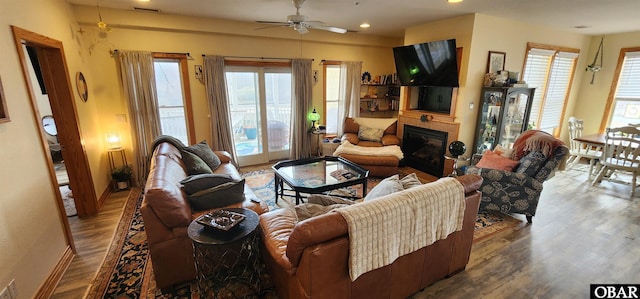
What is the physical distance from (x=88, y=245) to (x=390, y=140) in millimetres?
4513

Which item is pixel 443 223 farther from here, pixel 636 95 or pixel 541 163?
pixel 636 95

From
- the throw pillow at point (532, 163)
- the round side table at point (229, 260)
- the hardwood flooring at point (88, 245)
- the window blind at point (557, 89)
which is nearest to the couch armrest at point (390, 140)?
the throw pillow at point (532, 163)

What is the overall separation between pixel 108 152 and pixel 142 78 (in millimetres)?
1239

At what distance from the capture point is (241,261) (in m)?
→ 2.27

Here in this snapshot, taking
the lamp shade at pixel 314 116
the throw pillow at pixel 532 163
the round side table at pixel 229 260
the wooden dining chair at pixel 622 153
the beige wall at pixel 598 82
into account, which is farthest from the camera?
the lamp shade at pixel 314 116

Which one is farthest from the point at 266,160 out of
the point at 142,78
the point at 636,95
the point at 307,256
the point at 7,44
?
the point at 636,95

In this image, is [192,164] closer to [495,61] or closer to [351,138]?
[351,138]

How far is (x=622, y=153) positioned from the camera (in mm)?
3986

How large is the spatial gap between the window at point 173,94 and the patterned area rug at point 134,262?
4.31 feet

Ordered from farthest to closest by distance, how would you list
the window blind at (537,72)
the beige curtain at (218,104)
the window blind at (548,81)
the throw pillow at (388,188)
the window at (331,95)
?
the window at (331,95)
the window blind at (548,81)
the window blind at (537,72)
the beige curtain at (218,104)
the throw pillow at (388,188)

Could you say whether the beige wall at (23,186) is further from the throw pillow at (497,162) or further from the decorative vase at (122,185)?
the throw pillow at (497,162)

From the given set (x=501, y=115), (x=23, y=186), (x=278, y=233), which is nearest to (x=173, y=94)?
(x=23, y=186)

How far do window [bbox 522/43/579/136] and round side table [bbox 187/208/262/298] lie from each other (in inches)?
209

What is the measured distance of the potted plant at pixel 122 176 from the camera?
12.8 ft
